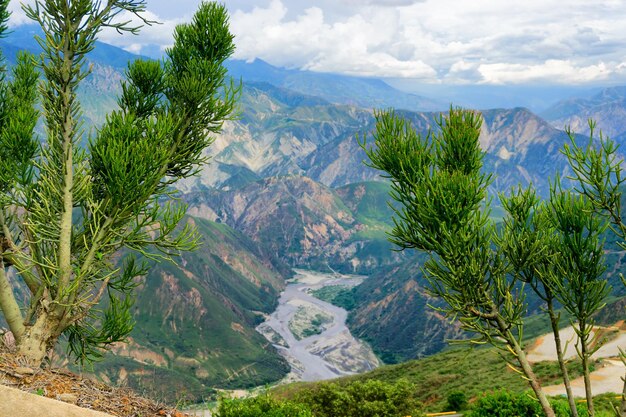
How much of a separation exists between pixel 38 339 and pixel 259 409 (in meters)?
7.13

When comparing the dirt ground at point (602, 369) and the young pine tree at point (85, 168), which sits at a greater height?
the young pine tree at point (85, 168)

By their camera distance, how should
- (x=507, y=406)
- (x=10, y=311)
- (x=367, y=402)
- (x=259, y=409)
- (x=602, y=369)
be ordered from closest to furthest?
(x=10, y=311) < (x=259, y=409) < (x=507, y=406) < (x=367, y=402) < (x=602, y=369)

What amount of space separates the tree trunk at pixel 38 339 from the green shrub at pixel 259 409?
21.2 feet

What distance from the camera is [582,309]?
34.1 feet

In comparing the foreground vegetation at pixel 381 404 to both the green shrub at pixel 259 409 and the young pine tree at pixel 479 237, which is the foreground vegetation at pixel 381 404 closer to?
the green shrub at pixel 259 409

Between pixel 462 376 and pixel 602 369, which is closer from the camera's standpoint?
pixel 602 369

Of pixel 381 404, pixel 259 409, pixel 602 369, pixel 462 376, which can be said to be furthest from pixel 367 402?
pixel 462 376

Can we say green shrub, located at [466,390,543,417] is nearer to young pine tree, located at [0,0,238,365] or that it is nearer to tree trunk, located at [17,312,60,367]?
young pine tree, located at [0,0,238,365]

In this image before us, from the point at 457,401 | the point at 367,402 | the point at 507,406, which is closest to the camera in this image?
the point at 507,406

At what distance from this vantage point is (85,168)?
1113 centimetres

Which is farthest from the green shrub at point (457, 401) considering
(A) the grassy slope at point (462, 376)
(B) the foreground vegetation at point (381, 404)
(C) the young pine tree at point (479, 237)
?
(C) the young pine tree at point (479, 237)

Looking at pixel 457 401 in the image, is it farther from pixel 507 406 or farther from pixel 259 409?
pixel 259 409

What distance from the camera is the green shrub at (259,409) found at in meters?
14.7

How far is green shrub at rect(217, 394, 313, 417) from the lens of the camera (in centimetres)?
1471
